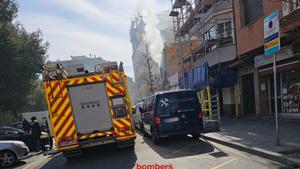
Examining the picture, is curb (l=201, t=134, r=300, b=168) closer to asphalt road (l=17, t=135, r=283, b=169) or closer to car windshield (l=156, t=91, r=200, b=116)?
asphalt road (l=17, t=135, r=283, b=169)

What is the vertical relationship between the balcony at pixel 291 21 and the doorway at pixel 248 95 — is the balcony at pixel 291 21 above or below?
above

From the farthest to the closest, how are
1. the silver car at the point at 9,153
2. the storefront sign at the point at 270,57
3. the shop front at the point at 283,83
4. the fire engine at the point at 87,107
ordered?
the shop front at the point at 283,83 < the storefront sign at the point at 270,57 < the silver car at the point at 9,153 < the fire engine at the point at 87,107

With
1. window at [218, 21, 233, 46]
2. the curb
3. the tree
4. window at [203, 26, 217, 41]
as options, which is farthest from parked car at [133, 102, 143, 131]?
the tree

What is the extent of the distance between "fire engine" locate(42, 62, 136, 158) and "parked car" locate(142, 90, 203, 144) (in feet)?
4.02

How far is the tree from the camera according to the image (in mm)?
21891

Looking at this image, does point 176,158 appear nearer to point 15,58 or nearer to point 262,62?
point 262,62

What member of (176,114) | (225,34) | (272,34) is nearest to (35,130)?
(176,114)

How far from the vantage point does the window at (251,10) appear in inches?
577

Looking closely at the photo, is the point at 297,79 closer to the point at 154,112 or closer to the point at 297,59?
the point at 297,59

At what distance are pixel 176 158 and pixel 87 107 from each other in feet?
11.5

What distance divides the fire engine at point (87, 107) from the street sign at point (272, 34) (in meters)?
4.64

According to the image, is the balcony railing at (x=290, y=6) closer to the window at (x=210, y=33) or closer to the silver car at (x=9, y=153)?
the window at (x=210, y=33)

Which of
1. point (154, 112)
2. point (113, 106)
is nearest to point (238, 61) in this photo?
point (154, 112)

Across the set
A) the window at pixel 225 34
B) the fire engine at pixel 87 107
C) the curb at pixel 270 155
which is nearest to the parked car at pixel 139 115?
the fire engine at pixel 87 107
